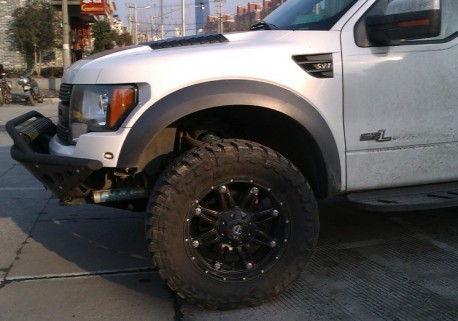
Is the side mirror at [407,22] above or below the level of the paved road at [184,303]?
above

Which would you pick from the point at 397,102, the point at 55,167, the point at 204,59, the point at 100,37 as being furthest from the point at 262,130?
the point at 100,37

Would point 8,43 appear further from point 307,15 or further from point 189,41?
point 307,15

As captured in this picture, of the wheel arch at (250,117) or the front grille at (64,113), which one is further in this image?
the front grille at (64,113)

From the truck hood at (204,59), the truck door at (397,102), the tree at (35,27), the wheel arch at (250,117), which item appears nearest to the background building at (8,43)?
the tree at (35,27)

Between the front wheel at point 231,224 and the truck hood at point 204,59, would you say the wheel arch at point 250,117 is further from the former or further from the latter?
the front wheel at point 231,224

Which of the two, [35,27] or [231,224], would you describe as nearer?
[231,224]

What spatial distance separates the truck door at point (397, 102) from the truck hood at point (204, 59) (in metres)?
0.24

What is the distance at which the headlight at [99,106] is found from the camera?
309 centimetres

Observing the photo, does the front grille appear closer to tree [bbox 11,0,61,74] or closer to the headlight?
the headlight

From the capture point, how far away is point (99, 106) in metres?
3.19

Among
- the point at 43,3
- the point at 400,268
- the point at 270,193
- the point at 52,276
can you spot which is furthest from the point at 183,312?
the point at 43,3

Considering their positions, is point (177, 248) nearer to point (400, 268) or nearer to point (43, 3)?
point (400, 268)

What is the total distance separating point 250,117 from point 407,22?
1.17m

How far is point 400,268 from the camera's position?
390cm
